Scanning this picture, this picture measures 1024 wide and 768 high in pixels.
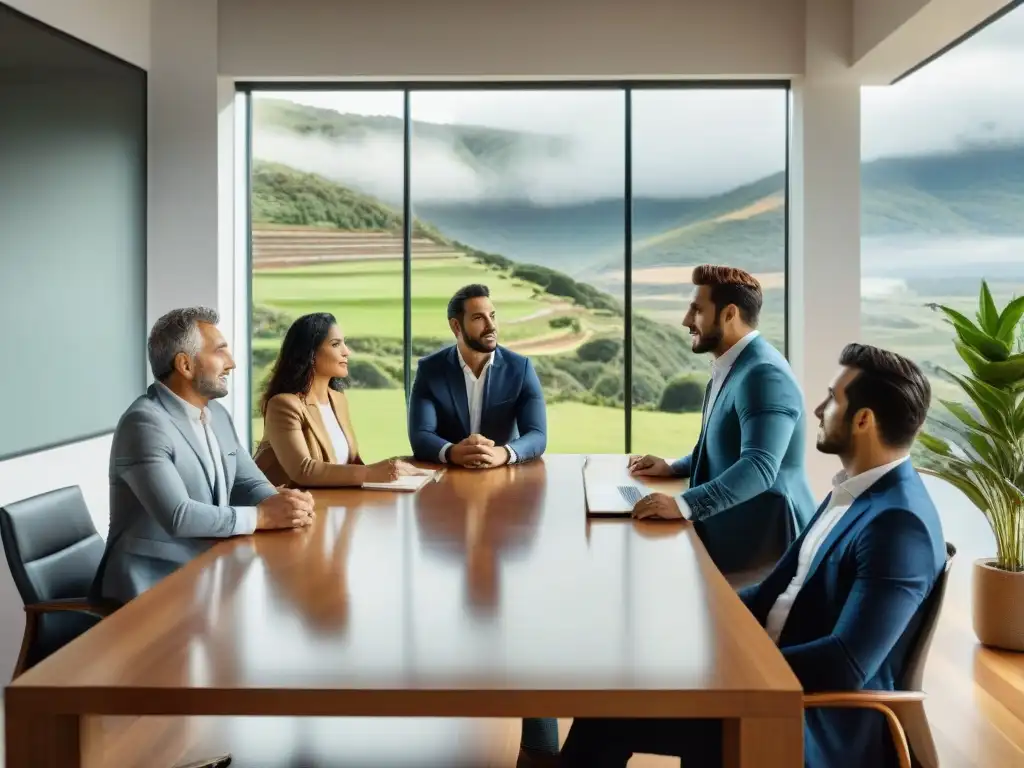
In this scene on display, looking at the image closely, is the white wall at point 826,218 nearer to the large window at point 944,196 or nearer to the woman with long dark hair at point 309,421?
the large window at point 944,196

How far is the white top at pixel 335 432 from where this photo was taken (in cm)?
390

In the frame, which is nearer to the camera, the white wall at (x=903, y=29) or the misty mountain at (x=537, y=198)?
the white wall at (x=903, y=29)

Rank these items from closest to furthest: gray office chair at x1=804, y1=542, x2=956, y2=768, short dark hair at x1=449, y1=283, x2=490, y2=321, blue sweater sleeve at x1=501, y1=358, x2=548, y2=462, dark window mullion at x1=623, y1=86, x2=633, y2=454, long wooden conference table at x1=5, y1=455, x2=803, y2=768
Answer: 1. long wooden conference table at x1=5, y1=455, x2=803, y2=768
2. gray office chair at x1=804, y1=542, x2=956, y2=768
3. blue sweater sleeve at x1=501, y1=358, x2=548, y2=462
4. short dark hair at x1=449, y1=283, x2=490, y2=321
5. dark window mullion at x1=623, y1=86, x2=633, y2=454

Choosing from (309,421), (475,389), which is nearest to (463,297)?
(475,389)

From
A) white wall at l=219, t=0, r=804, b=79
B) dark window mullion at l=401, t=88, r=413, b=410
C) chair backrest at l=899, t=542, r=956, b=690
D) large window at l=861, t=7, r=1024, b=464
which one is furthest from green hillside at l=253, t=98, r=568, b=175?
chair backrest at l=899, t=542, r=956, b=690

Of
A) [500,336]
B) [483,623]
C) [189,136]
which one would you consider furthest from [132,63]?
[483,623]

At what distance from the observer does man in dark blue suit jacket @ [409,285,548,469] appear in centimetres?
422

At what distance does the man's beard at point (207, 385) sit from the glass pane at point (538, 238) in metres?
3.90

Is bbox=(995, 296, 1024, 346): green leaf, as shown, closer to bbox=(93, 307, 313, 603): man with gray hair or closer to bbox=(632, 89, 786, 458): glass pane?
bbox=(632, 89, 786, 458): glass pane

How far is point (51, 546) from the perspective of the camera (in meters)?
2.92

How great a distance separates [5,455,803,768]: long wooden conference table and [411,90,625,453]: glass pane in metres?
4.25

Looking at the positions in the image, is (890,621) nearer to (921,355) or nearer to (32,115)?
(32,115)

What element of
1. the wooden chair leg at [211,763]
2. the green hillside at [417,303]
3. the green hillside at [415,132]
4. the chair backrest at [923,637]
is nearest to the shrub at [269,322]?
the green hillside at [417,303]

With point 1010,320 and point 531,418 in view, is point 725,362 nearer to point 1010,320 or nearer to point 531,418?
point 531,418
